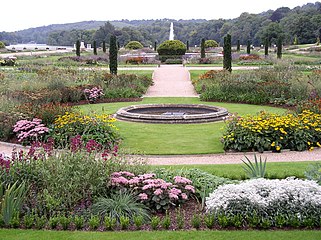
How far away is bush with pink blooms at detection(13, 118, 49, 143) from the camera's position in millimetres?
11117

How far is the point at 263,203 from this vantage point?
582cm

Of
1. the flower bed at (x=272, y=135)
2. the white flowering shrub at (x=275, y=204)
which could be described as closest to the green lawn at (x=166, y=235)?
the white flowering shrub at (x=275, y=204)

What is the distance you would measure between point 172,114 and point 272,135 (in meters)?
4.98

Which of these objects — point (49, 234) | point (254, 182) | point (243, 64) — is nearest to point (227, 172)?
point (254, 182)

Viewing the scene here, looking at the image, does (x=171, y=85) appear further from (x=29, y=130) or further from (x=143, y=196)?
(x=143, y=196)

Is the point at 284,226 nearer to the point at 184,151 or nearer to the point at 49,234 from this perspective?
the point at 49,234

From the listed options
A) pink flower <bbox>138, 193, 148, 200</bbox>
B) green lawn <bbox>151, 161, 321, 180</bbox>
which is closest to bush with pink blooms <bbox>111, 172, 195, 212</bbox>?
pink flower <bbox>138, 193, 148, 200</bbox>

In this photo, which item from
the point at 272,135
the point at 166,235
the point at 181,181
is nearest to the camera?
the point at 166,235

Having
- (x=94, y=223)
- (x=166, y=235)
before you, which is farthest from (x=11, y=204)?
(x=166, y=235)

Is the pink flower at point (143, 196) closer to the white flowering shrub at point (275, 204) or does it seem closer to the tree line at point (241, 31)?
the white flowering shrub at point (275, 204)

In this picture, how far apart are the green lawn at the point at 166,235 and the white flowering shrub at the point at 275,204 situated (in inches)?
11.1

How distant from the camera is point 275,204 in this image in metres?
5.95

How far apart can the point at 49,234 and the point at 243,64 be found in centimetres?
3377

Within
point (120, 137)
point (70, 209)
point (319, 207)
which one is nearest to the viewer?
point (319, 207)
